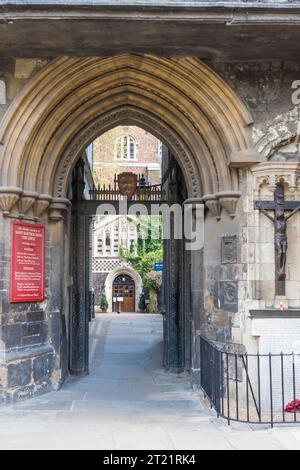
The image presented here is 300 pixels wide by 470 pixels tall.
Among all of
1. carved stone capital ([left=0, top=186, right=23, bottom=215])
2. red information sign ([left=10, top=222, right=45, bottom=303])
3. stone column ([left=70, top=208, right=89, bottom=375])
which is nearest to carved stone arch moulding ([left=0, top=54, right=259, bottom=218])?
carved stone capital ([left=0, top=186, right=23, bottom=215])

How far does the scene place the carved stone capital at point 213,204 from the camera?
7.89 meters

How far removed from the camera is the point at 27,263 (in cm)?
768

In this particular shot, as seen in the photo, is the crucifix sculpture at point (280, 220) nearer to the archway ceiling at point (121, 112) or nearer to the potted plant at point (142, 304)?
the archway ceiling at point (121, 112)

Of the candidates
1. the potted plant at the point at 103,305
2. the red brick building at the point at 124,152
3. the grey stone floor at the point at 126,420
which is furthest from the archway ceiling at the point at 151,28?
the red brick building at the point at 124,152

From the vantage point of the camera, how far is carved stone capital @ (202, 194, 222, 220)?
7.89 metres

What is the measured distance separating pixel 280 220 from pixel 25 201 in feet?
11.7

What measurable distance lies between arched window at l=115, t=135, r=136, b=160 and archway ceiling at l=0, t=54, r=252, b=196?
30.3m

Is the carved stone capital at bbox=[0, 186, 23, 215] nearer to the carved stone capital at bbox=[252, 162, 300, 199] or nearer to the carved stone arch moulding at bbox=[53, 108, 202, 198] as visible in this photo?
the carved stone arch moulding at bbox=[53, 108, 202, 198]

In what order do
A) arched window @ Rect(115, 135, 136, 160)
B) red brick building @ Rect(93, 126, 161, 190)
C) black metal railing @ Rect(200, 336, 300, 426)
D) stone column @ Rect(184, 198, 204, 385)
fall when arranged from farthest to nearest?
arched window @ Rect(115, 135, 136, 160) < red brick building @ Rect(93, 126, 161, 190) < stone column @ Rect(184, 198, 204, 385) < black metal railing @ Rect(200, 336, 300, 426)

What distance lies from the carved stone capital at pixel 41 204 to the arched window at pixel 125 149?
103 ft

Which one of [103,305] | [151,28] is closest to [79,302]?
[151,28]

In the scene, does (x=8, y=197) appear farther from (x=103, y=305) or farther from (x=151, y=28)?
(x=103, y=305)
